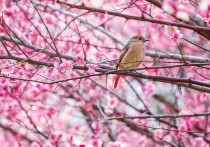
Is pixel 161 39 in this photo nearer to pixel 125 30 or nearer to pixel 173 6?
pixel 125 30

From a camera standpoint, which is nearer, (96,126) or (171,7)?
(171,7)

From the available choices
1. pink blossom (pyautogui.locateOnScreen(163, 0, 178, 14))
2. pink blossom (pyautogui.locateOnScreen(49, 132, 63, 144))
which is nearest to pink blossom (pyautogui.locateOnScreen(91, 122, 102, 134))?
pink blossom (pyautogui.locateOnScreen(49, 132, 63, 144))

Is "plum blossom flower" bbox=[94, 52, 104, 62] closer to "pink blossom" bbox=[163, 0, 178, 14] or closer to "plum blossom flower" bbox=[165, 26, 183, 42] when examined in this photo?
"plum blossom flower" bbox=[165, 26, 183, 42]

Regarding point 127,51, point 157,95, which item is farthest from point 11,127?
point 127,51

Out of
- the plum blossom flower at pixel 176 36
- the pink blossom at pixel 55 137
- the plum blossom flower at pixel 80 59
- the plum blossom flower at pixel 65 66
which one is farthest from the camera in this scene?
the pink blossom at pixel 55 137

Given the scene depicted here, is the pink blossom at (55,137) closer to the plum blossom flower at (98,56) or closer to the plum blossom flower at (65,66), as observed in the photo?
the plum blossom flower at (98,56)

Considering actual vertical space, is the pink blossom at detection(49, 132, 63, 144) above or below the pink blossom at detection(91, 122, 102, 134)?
below

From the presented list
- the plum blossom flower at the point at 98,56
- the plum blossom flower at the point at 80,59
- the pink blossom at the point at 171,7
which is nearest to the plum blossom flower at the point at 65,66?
the plum blossom flower at the point at 80,59

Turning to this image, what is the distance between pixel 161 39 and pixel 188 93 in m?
2.41

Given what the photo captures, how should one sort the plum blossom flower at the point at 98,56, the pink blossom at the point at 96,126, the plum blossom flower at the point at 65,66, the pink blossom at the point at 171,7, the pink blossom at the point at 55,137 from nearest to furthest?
the pink blossom at the point at 171,7 → the plum blossom flower at the point at 65,66 → the plum blossom flower at the point at 98,56 → the pink blossom at the point at 55,137 → the pink blossom at the point at 96,126

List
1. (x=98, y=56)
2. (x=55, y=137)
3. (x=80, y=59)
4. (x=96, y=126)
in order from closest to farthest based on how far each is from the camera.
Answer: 1. (x=80, y=59)
2. (x=98, y=56)
3. (x=55, y=137)
4. (x=96, y=126)

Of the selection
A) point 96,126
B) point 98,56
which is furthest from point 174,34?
point 96,126

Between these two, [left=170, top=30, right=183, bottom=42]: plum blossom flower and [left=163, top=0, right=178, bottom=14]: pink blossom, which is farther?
[left=170, top=30, right=183, bottom=42]: plum blossom flower

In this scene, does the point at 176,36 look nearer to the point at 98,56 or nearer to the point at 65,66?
the point at 65,66
